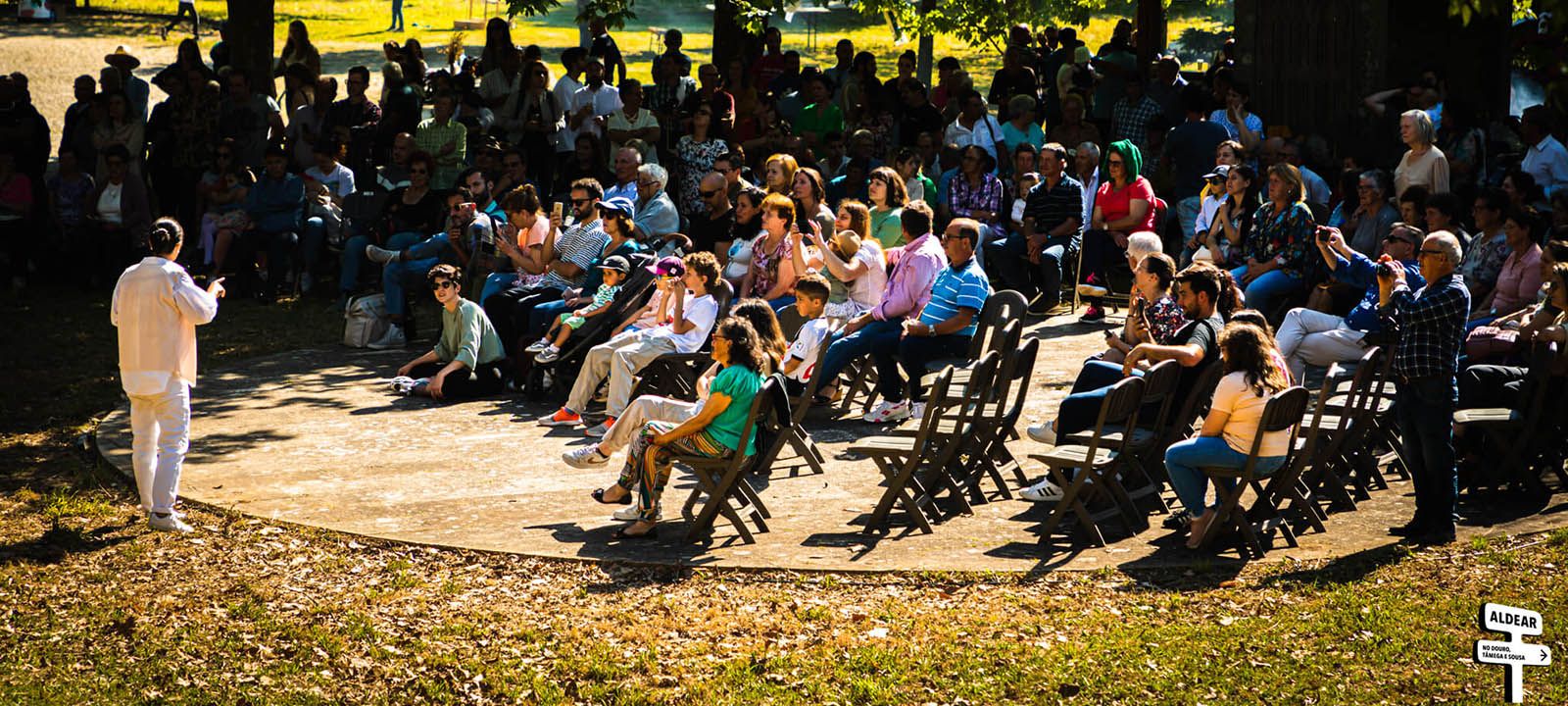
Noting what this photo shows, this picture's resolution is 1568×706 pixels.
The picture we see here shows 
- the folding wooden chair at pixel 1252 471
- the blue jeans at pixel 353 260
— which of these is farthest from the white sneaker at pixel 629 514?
the blue jeans at pixel 353 260

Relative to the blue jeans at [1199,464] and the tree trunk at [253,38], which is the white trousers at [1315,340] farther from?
the tree trunk at [253,38]

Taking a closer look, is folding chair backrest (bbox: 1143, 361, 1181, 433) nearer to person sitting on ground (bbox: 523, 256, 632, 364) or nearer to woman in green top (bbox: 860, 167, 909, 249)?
woman in green top (bbox: 860, 167, 909, 249)

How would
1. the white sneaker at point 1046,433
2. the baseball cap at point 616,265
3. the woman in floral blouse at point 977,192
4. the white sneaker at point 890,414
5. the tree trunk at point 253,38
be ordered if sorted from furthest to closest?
1. the tree trunk at point 253,38
2. the woman in floral blouse at point 977,192
3. the baseball cap at point 616,265
4. the white sneaker at point 890,414
5. the white sneaker at point 1046,433

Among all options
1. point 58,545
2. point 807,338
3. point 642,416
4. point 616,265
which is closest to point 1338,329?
point 807,338

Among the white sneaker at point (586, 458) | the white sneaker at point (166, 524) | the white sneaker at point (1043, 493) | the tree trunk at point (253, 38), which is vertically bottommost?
→ the white sneaker at point (166, 524)

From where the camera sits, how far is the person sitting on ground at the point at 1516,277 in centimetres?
1069

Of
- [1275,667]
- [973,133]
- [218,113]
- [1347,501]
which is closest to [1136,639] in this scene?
[1275,667]

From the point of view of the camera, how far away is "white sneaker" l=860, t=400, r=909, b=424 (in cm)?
1109

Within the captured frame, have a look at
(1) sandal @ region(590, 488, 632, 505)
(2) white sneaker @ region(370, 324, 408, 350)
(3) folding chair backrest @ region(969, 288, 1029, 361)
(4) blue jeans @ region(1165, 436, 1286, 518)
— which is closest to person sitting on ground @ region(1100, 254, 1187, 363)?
(4) blue jeans @ region(1165, 436, 1286, 518)

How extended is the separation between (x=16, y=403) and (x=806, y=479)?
612 cm

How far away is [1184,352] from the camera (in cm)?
866

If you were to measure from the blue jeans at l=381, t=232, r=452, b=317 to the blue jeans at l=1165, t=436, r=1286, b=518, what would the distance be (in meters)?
8.08

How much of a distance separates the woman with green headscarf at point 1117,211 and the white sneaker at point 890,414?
4.35 metres

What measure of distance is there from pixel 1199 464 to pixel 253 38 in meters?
14.6
